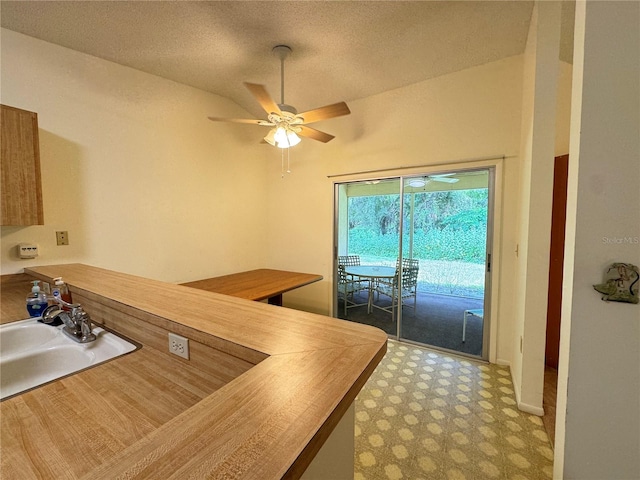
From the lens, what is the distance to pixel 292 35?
2166mm

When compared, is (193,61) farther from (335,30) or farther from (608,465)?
(608,465)

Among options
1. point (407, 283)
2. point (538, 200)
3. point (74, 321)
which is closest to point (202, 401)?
point (74, 321)

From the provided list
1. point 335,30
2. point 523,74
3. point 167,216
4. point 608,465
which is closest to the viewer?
point 608,465

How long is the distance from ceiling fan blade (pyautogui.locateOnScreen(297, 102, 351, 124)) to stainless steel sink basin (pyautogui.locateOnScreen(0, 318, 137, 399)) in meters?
1.99

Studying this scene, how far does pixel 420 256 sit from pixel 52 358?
3.13 meters

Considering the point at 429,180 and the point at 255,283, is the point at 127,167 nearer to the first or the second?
the point at 255,283

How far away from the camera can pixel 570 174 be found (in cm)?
92

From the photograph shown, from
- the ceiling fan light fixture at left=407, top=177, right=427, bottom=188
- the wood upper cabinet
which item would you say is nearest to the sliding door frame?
the ceiling fan light fixture at left=407, top=177, right=427, bottom=188

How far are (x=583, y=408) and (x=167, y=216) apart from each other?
11.1 feet

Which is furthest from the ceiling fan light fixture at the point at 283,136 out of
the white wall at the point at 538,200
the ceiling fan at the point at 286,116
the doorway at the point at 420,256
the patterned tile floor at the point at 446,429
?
the patterned tile floor at the point at 446,429

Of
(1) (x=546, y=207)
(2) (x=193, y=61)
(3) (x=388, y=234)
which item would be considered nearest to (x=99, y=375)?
(1) (x=546, y=207)

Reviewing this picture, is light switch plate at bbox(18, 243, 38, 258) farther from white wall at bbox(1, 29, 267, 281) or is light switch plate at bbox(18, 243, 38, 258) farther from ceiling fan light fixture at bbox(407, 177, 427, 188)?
ceiling fan light fixture at bbox(407, 177, 427, 188)

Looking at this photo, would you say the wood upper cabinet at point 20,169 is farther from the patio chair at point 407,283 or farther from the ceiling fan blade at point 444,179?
the ceiling fan blade at point 444,179

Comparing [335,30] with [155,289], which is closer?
[155,289]
